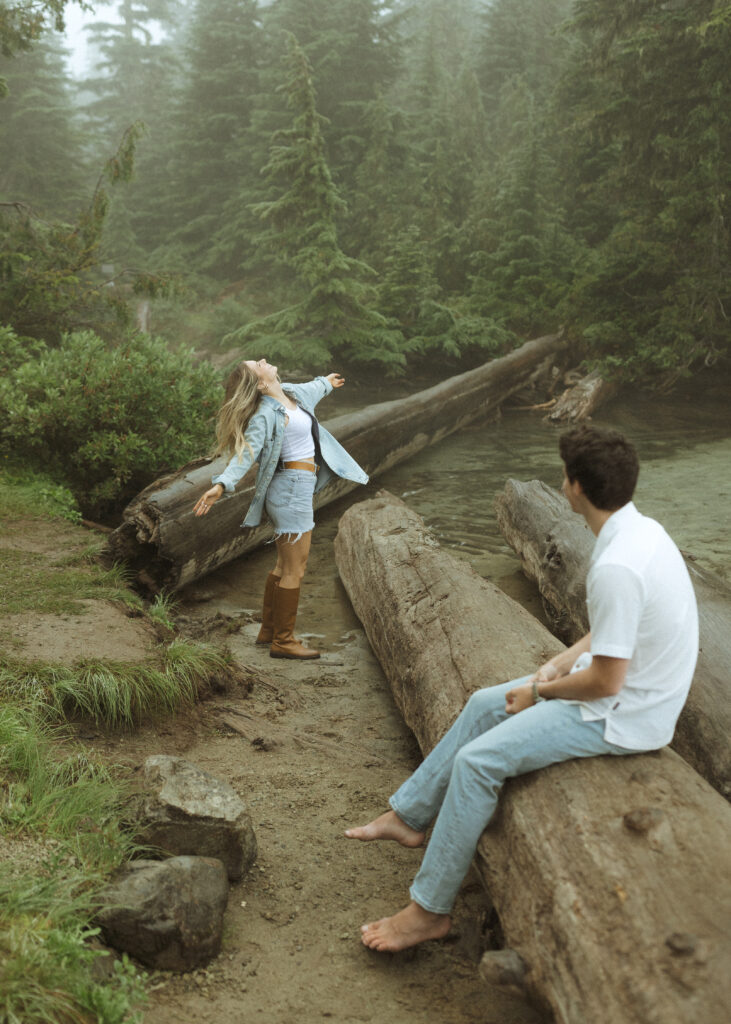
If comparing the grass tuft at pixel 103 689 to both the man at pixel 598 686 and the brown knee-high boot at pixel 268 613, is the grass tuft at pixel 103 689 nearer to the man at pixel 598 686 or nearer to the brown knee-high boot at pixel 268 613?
the brown knee-high boot at pixel 268 613

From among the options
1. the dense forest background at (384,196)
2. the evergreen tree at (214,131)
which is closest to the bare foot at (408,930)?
the dense forest background at (384,196)

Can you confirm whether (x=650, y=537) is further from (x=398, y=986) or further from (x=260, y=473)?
(x=260, y=473)

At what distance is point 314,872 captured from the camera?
3473 mm

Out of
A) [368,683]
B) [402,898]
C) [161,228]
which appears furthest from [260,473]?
[161,228]

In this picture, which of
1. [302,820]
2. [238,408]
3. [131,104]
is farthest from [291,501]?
[131,104]

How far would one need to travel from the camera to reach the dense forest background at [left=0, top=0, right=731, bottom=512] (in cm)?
1380

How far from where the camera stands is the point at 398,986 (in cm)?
287

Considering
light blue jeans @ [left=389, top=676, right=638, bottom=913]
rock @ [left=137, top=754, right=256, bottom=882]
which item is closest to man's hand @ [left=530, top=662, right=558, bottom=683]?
light blue jeans @ [left=389, top=676, right=638, bottom=913]

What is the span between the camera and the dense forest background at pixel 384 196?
13805mm

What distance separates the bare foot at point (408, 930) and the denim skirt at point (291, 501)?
3.38 metres

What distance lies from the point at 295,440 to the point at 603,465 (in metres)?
3.53

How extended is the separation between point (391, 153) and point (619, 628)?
26570 millimetres

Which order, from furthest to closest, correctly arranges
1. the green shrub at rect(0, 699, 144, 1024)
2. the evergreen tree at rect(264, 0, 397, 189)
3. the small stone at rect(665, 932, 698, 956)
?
the evergreen tree at rect(264, 0, 397, 189) < the green shrub at rect(0, 699, 144, 1024) < the small stone at rect(665, 932, 698, 956)

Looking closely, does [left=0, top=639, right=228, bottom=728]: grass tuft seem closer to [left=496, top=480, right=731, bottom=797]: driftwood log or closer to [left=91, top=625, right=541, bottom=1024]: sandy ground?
[left=91, top=625, right=541, bottom=1024]: sandy ground
